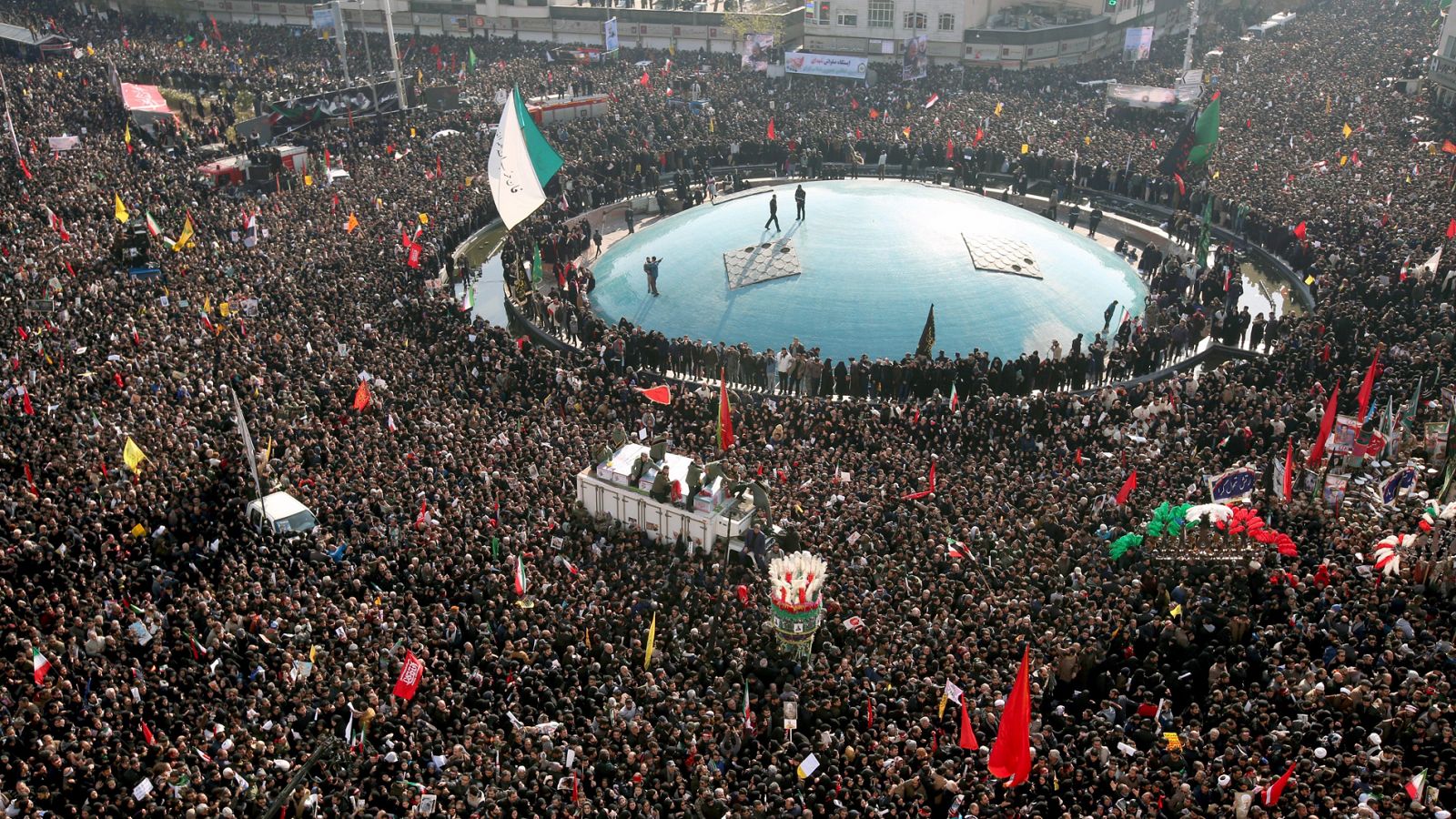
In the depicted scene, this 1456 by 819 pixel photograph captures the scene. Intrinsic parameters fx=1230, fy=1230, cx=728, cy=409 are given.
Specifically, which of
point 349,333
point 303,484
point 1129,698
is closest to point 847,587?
point 1129,698

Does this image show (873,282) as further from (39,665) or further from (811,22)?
(811,22)

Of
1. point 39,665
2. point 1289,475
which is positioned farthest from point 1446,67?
point 39,665

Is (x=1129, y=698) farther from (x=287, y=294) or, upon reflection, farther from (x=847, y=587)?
(x=287, y=294)

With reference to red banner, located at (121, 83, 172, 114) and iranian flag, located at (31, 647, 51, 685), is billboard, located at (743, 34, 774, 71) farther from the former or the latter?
iranian flag, located at (31, 647, 51, 685)

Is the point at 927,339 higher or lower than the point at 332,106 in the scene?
lower

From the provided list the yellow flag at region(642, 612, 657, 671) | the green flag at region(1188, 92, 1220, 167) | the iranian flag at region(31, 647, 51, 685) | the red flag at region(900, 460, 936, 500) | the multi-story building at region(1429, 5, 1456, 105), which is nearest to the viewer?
the iranian flag at region(31, 647, 51, 685)

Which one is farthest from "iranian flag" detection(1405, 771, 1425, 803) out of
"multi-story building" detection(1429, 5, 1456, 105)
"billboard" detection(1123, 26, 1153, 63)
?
"billboard" detection(1123, 26, 1153, 63)
